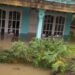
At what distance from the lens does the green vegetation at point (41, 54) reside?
36.1ft

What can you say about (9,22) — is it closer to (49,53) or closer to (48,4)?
(48,4)

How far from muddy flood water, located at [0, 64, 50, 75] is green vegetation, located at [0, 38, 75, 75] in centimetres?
21

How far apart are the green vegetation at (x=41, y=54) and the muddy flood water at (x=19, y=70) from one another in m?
0.21

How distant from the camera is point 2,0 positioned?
44.8ft

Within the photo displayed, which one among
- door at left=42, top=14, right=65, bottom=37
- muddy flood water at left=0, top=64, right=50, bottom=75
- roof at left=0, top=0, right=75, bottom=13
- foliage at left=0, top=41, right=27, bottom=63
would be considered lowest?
muddy flood water at left=0, top=64, right=50, bottom=75

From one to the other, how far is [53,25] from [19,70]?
668 cm

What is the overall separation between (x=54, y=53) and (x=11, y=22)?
18.5ft

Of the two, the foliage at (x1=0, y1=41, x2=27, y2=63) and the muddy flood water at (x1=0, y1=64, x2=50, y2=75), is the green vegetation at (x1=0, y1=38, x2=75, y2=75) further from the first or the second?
the muddy flood water at (x1=0, y1=64, x2=50, y2=75)

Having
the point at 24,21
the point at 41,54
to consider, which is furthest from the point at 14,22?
the point at 41,54

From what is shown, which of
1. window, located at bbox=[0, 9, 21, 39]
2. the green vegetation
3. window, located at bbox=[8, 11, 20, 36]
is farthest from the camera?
window, located at bbox=[8, 11, 20, 36]

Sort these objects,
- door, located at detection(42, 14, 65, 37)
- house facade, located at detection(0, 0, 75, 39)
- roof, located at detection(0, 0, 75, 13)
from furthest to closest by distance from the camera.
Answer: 1. door, located at detection(42, 14, 65, 37)
2. house facade, located at detection(0, 0, 75, 39)
3. roof, located at detection(0, 0, 75, 13)

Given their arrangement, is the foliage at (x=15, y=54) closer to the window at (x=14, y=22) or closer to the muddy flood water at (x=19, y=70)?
the muddy flood water at (x=19, y=70)

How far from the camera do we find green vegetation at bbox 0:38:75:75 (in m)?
11.0

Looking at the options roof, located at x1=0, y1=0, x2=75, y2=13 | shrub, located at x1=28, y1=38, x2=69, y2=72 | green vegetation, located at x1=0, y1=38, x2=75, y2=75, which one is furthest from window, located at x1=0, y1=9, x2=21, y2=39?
shrub, located at x1=28, y1=38, x2=69, y2=72
